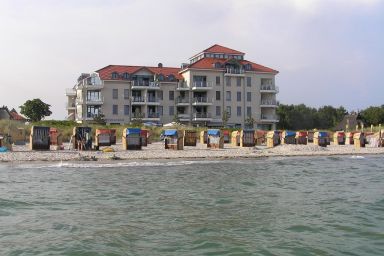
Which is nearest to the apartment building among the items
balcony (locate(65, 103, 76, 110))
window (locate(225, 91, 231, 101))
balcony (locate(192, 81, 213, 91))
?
balcony (locate(192, 81, 213, 91))

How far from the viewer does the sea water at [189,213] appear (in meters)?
8.92

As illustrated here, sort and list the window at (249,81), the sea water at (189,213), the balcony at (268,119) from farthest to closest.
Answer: the window at (249,81) → the balcony at (268,119) → the sea water at (189,213)

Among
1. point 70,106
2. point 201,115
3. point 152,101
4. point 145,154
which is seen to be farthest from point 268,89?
point 145,154

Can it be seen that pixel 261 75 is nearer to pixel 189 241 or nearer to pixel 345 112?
pixel 345 112

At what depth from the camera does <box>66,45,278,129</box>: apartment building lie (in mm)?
69375

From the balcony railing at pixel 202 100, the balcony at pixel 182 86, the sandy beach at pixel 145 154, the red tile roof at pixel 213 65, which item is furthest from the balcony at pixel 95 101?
the sandy beach at pixel 145 154

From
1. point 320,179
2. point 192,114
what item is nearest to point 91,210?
point 320,179

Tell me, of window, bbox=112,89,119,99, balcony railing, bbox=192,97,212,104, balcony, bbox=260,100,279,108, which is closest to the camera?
window, bbox=112,89,119,99

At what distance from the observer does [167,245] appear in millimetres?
8938

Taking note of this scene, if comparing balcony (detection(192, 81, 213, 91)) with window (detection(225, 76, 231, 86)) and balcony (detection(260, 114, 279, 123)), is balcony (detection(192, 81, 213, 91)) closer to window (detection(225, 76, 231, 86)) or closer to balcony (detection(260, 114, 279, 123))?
window (detection(225, 76, 231, 86))

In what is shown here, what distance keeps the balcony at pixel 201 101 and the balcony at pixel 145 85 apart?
232 inches

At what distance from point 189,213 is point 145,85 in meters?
58.8

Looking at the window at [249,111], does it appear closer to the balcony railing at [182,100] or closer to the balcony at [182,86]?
the balcony railing at [182,100]

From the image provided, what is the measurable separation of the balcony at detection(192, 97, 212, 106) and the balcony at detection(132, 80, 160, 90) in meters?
5.90
